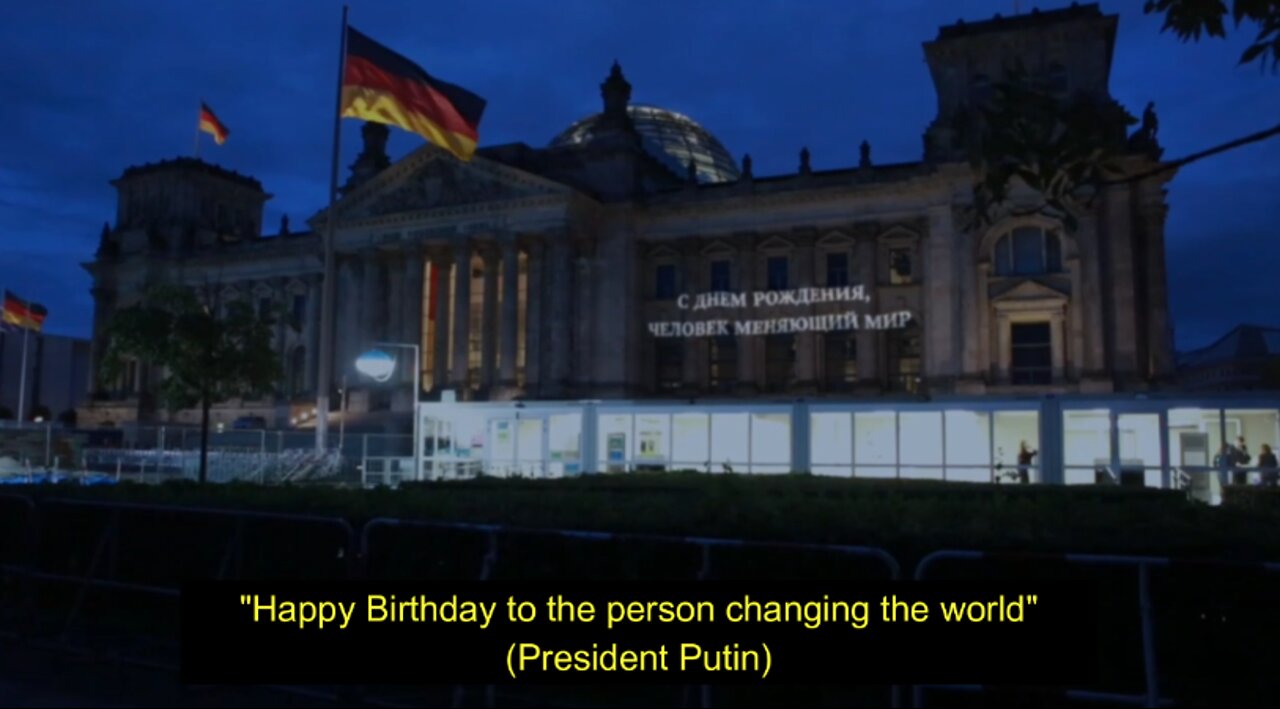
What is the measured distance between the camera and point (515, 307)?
64.6 meters

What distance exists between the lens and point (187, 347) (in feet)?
113

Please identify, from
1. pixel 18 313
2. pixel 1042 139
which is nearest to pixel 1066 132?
pixel 1042 139

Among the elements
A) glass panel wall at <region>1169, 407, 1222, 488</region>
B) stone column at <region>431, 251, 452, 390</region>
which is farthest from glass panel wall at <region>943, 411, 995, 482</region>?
stone column at <region>431, 251, 452, 390</region>

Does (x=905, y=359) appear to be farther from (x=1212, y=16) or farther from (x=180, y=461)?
(x=1212, y=16)

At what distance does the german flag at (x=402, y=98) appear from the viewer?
35.2 metres

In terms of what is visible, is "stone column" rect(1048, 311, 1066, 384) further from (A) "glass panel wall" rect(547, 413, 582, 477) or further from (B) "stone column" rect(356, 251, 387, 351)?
(B) "stone column" rect(356, 251, 387, 351)

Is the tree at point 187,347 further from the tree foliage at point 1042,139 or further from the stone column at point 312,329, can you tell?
the stone column at point 312,329

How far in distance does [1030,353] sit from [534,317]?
28.8 meters

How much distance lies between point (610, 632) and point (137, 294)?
8615 centimetres

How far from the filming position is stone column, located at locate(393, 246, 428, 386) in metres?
66.9

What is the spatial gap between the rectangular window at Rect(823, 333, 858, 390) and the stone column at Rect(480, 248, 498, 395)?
20896 mm

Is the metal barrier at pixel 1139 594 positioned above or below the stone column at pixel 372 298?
below

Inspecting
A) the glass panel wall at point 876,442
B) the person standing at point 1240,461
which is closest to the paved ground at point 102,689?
the glass panel wall at point 876,442

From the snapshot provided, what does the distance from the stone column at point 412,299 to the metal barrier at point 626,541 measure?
58394 mm
